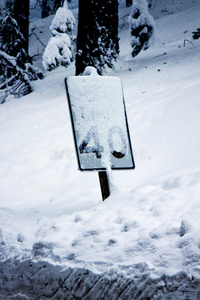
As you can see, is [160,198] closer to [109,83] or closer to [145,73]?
[109,83]

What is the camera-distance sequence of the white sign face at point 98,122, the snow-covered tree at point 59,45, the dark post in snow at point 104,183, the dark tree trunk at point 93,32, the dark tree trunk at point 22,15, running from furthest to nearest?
the dark tree trunk at point 22,15 < the snow-covered tree at point 59,45 < the dark tree trunk at point 93,32 < the dark post in snow at point 104,183 < the white sign face at point 98,122

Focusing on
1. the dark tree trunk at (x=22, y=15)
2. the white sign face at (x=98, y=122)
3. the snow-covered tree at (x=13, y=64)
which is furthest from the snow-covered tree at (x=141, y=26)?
the white sign face at (x=98, y=122)

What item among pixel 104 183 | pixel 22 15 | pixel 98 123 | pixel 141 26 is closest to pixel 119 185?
pixel 104 183

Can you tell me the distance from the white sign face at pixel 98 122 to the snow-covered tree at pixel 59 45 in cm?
827

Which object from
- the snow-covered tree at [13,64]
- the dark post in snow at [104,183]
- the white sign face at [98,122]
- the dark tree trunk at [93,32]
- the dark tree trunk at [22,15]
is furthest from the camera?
the dark tree trunk at [22,15]

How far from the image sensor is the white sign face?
318 centimetres

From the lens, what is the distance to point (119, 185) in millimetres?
4406

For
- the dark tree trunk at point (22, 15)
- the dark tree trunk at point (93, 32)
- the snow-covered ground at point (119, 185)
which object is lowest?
the snow-covered ground at point (119, 185)

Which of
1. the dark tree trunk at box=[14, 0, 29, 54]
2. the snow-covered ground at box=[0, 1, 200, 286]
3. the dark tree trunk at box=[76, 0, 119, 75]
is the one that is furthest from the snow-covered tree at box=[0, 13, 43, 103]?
the dark tree trunk at box=[76, 0, 119, 75]

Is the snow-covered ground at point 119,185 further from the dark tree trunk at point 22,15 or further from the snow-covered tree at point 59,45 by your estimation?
the dark tree trunk at point 22,15

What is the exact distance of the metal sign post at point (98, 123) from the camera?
10.4 ft

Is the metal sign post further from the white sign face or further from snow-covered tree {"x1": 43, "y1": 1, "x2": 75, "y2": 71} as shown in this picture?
→ snow-covered tree {"x1": 43, "y1": 1, "x2": 75, "y2": 71}

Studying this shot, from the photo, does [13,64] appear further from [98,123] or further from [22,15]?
[98,123]

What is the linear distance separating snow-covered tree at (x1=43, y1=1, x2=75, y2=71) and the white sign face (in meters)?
8.27
